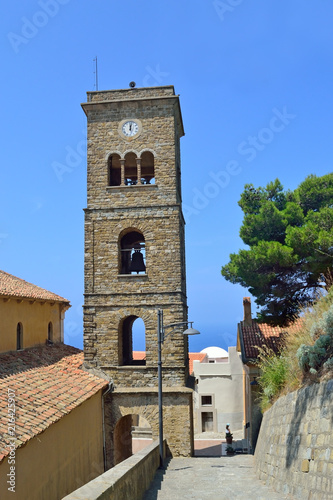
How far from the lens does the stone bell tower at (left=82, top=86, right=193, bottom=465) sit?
803 inches

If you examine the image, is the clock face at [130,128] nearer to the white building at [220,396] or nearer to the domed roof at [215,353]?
the white building at [220,396]

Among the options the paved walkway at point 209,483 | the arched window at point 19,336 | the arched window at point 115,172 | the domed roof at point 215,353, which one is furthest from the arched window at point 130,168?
the domed roof at point 215,353

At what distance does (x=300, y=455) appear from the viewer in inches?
366

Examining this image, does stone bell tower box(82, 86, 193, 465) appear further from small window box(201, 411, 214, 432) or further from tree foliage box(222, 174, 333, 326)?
small window box(201, 411, 214, 432)

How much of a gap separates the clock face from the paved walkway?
1353 centimetres

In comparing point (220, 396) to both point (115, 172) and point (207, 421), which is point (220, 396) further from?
point (115, 172)

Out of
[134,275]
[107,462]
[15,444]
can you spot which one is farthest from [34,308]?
[15,444]

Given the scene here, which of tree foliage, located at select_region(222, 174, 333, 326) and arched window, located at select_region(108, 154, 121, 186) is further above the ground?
arched window, located at select_region(108, 154, 121, 186)

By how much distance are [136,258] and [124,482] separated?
13.6 metres

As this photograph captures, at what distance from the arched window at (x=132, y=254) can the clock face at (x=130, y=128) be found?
447 cm

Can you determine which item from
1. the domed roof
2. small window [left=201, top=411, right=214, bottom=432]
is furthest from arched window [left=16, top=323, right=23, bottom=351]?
the domed roof

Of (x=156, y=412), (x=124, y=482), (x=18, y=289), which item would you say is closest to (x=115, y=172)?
(x=18, y=289)

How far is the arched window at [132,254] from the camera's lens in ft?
72.4

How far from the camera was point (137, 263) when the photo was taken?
2209 centimetres
